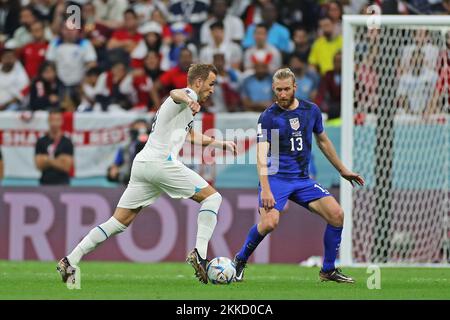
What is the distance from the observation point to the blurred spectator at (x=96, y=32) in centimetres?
1877

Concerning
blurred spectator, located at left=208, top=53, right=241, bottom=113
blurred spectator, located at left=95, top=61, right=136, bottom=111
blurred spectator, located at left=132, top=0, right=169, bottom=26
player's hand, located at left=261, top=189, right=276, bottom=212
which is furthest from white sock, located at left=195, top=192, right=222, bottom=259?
blurred spectator, located at left=132, top=0, right=169, bottom=26

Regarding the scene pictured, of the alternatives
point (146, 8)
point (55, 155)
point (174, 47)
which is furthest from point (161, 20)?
point (55, 155)

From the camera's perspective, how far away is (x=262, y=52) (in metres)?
17.9

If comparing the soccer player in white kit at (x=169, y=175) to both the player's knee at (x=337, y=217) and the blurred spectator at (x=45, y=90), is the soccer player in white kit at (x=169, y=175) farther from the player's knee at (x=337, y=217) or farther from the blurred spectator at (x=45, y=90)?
the blurred spectator at (x=45, y=90)

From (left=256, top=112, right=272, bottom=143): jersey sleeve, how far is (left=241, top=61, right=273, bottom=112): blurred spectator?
630 cm

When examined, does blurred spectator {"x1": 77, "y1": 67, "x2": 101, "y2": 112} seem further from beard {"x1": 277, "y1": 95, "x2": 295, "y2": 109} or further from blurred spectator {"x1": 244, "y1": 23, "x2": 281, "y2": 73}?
beard {"x1": 277, "y1": 95, "x2": 295, "y2": 109}

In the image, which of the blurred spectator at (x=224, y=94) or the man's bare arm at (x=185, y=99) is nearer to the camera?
the man's bare arm at (x=185, y=99)

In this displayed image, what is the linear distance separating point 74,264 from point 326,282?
8.11 feet

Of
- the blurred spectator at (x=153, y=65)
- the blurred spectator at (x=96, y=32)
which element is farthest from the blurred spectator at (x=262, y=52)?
the blurred spectator at (x=96, y=32)

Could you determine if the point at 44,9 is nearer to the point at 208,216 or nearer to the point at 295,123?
the point at 295,123

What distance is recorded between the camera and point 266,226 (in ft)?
35.2

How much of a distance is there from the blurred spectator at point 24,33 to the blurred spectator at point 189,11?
2.23 meters

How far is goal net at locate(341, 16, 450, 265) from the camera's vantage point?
48.5ft
